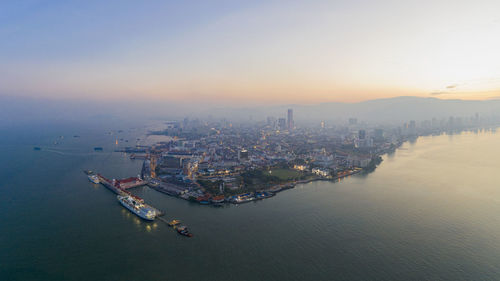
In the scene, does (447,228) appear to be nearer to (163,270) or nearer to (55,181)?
(163,270)

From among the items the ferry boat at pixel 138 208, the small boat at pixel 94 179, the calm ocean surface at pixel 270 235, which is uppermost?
the small boat at pixel 94 179

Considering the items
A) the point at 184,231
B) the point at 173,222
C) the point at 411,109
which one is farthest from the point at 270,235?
the point at 411,109

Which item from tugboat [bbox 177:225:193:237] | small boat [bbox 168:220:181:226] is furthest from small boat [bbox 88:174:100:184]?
tugboat [bbox 177:225:193:237]

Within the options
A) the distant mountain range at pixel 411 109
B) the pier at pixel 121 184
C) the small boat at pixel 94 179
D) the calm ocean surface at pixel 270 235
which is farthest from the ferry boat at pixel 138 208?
the distant mountain range at pixel 411 109

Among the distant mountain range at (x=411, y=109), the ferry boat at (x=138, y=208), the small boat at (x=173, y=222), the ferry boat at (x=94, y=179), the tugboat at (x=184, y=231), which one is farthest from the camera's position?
the distant mountain range at (x=411, y=109)

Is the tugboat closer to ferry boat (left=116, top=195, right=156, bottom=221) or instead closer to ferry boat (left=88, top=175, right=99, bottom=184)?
ferry boat (left=116, top=195, right=156, bottom=221)

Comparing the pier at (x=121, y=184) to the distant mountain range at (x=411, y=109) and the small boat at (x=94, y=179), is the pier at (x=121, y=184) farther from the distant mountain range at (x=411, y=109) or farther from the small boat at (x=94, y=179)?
the distant mountain range at (x=411, y=109)

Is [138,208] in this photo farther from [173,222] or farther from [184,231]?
[184,231]

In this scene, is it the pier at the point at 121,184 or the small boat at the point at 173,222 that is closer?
the small boat at the point at 173,222
